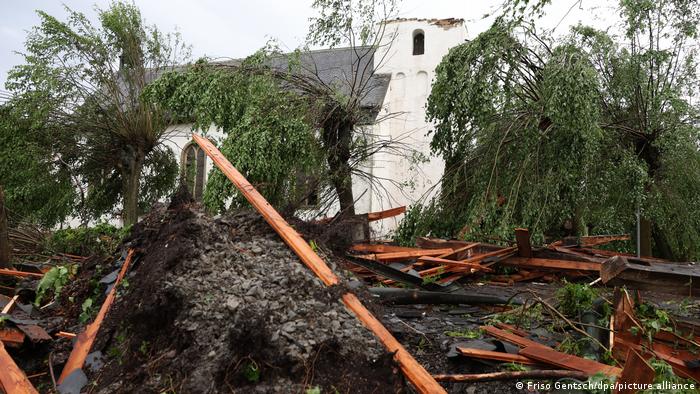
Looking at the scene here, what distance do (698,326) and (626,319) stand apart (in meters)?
0.54

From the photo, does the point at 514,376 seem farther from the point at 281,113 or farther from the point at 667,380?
the point at 281,113

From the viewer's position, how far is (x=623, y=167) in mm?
8188

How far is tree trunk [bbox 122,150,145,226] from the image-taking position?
14367 mm

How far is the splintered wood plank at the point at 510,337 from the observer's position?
3113mm

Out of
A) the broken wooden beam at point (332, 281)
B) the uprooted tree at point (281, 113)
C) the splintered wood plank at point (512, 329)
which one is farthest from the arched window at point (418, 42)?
the splintered wood plank at point (512, 329)

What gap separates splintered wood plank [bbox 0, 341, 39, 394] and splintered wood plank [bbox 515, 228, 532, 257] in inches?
176

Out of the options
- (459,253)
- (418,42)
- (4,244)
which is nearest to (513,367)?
(459,253)

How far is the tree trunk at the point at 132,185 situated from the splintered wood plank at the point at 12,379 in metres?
12.5

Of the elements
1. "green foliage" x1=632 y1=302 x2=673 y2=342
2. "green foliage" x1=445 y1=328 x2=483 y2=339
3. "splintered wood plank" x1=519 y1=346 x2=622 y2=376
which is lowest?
"green foliage" x1=445 y1=328 x2=483 y2=339

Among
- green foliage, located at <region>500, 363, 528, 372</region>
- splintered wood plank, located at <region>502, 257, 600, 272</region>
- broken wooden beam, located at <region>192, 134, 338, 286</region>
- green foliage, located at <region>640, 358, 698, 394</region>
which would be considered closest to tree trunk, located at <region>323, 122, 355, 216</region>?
splintered wood plank, located at <region>502, 257, 600, 272</region>

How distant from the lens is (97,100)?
14.4 m

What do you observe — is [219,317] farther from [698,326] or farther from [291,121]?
[291,121]

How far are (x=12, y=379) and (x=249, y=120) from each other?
6.38 meters

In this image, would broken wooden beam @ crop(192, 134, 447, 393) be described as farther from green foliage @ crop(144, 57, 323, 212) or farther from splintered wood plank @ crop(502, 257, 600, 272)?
green foliage @ crop(144, 57, 323, 212)
